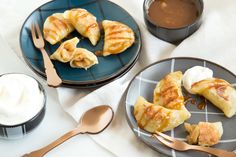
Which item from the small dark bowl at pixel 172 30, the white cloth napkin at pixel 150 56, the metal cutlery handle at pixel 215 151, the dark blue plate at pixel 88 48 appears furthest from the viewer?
the small dark bowl at pixel 172 30

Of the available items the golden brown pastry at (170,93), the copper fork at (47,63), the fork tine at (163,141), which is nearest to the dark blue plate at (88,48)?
the copper fork at (47,63)

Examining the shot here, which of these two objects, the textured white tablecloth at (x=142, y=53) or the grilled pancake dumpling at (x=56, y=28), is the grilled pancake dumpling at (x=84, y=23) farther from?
the textured white tablecloth at (x=142, y=53)

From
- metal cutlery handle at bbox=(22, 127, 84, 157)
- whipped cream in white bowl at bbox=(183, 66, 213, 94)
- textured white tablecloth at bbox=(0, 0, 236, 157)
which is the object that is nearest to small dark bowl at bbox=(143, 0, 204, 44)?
textured white tablecloth at bbox=(0, 0, 236, 157)

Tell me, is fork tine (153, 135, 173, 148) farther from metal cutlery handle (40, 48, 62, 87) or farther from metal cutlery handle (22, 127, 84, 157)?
metal cutlery handle (40, 48, 62, 87)

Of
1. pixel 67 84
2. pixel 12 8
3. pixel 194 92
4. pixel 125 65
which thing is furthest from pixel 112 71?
pixel 12 8

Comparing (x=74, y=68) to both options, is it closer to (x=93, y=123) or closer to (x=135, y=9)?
(x=93, y=123)

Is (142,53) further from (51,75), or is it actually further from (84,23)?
(51,75)

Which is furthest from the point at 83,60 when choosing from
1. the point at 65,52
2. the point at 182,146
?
the point at 182,146
